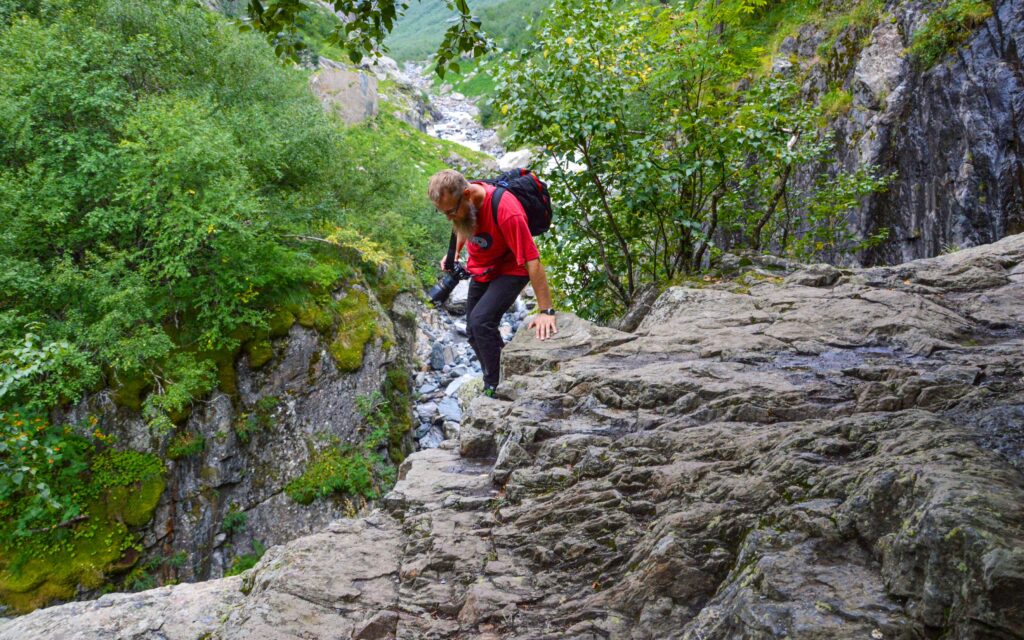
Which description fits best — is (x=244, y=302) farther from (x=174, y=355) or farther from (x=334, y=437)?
(x=334, y=437)

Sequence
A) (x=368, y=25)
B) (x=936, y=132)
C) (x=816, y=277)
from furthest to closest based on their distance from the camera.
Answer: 1. (x=936, y=132)
2. (x=816, y=277)
3. (x=368, y=25)

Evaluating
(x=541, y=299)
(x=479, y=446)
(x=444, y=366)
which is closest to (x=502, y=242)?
(x=541, y=299)

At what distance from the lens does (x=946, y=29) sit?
12508mm

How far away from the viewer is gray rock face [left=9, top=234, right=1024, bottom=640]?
251cm

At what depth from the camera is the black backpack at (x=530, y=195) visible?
686 cm

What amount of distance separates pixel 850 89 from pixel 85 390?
21.4m

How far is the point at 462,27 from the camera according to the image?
4566 millimetres

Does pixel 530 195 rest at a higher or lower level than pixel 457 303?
higher

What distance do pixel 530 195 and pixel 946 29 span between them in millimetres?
11787

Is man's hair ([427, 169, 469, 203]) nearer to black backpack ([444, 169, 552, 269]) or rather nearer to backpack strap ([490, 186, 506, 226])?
backpack strap ([490, 186, 506, 226])

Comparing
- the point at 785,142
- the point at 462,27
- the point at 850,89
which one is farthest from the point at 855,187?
the point at 462,27

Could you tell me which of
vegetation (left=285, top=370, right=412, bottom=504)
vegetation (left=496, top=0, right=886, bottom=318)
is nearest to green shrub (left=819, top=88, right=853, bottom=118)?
vegetation (left=496, top=0, right=886, bottom=318)

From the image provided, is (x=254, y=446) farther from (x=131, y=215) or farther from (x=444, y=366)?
(x=444, y=366)

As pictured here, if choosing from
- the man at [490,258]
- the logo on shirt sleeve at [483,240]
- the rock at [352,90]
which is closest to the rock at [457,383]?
the man at [490,258]
